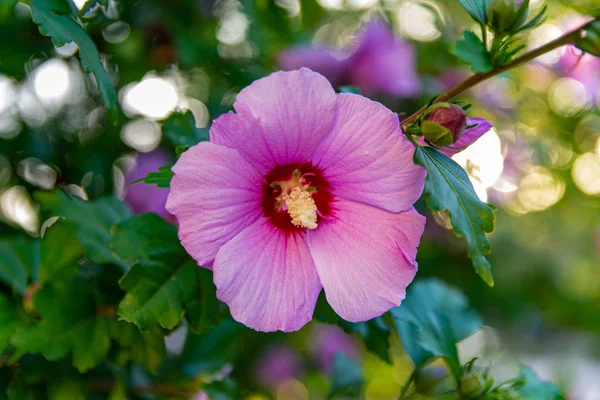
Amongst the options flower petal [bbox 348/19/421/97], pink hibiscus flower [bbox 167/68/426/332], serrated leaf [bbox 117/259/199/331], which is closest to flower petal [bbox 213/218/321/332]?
pink hibiscus flower [bbox 167/68/426/332]

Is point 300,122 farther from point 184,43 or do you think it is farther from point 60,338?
point 184,43

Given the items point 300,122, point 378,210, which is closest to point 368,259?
point 378,210

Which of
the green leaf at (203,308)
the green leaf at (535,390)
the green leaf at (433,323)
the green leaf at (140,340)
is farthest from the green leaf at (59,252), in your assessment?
the green leaf at (535,390)

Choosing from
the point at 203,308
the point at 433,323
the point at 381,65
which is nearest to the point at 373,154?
the point at 203,308

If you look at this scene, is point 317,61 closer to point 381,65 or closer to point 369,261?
point 381,65

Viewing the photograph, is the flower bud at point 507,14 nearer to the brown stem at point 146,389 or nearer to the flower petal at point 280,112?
the flower petal at point 280,112
